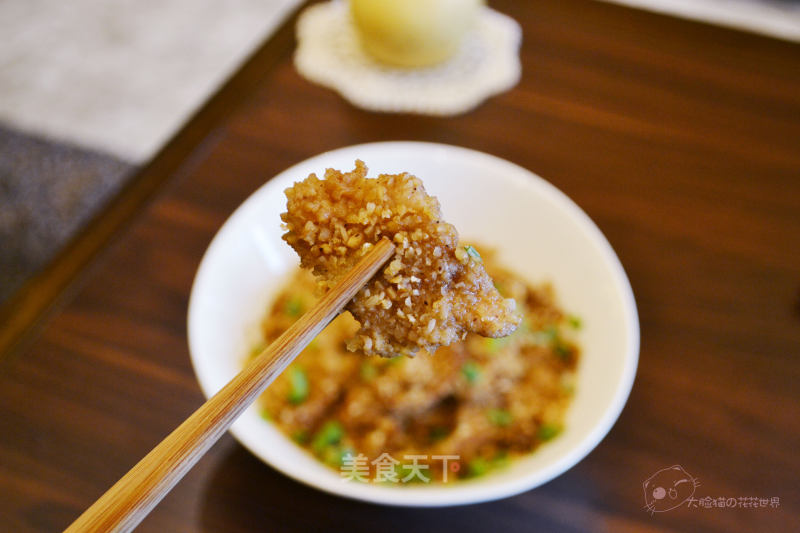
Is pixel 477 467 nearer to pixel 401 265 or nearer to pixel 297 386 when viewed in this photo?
pixel 297 386

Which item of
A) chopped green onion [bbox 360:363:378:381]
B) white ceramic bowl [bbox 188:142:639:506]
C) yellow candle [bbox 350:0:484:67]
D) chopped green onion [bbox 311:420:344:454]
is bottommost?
chopped green onion [bbox 311:420:344:454]

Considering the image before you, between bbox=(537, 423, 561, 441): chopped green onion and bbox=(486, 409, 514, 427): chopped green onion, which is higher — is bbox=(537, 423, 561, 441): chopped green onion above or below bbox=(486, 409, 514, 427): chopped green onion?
above

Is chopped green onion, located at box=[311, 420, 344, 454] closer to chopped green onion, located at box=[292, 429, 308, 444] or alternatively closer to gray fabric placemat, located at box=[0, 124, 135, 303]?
chopped green onion, located at box=[292, 429, 308, 444]

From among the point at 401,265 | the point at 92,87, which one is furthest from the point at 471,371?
the point at 92,87

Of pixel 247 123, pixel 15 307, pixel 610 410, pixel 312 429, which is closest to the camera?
pixel 610 410

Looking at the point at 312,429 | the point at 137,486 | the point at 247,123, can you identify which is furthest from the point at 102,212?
the point at 137,486

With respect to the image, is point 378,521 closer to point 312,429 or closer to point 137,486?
point 312,429

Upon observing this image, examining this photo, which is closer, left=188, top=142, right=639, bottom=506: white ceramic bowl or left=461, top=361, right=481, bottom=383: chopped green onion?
left=188, top=142, right=639, bottom=506: white ceramic bowl

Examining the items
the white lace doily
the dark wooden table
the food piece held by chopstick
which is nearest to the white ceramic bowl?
the dark wooden table
